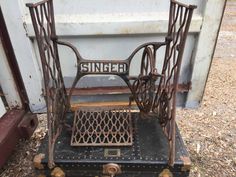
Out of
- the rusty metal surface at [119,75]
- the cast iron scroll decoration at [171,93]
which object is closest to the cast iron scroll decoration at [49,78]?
the rusty metal surface at [119,75]

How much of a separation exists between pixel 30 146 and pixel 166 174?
113 centimetres

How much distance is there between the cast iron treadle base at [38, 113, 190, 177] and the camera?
1432 mm

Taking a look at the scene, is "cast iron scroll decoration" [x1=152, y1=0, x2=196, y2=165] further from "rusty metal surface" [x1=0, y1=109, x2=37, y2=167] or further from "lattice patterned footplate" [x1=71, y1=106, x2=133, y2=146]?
"rusty metal surface" [x1=0, y1=109, x2=37, y2=167]

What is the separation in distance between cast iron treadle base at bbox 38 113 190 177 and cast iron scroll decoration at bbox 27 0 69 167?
0.30 ft

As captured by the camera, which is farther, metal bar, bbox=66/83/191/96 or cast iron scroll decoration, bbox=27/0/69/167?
metal bar, bbox=66/83/191/96

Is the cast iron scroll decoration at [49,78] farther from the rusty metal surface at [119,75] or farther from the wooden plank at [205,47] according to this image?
the wooden plank at [205,47]

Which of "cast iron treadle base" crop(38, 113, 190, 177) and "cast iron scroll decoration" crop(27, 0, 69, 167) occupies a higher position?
"cast iron scroll decoration" crop(27, 0, 69, 167)

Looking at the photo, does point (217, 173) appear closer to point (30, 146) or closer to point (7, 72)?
point (30, 146)

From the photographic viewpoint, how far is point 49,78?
148 centimetres

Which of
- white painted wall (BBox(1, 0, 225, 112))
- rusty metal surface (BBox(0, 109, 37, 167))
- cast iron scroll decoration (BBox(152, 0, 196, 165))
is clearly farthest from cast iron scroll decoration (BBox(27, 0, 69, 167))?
cast iron scroll decoration (BBox(152, 0, 196, 165))

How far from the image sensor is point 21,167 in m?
1.82

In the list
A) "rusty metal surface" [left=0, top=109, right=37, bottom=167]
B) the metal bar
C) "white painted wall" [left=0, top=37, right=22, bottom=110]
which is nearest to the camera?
"rusty metal surface" [left=0, top=109, right=37, bottom=167]

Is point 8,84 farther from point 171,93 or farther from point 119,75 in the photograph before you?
point 171,93

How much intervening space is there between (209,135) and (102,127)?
38.0 inches
